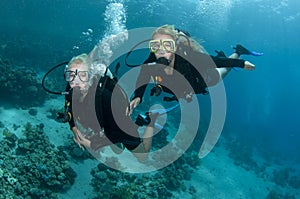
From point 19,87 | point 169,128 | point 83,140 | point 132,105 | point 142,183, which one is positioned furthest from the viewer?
point 169,128

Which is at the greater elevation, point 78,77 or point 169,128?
point 78,77

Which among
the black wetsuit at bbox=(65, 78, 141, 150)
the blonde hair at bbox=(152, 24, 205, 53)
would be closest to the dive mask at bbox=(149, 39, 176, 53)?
the blonde hair at bbox=(152, 24, 205, 53)

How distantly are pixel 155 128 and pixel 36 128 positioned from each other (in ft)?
26.6

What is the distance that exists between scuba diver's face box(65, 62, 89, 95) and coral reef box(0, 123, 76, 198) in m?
5.39

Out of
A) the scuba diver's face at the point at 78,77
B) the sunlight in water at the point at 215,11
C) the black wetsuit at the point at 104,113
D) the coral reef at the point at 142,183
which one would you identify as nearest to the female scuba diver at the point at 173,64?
the black wetsuit at the point at 104,113

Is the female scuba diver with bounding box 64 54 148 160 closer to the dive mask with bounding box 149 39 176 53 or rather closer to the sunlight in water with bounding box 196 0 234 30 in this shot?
the dive mask with bounding box 149 39 176 53

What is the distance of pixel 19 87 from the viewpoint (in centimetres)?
1532

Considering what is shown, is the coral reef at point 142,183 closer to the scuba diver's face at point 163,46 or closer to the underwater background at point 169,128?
the underwater background at point 169,128

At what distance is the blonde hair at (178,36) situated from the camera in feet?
20.2

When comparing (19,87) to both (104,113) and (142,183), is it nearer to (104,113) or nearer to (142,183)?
(142,183)

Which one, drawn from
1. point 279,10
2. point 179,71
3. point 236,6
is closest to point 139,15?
point 236,6

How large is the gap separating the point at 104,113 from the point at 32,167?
20.5 feet

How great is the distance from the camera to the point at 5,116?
13.3 m

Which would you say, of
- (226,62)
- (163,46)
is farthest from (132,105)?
(226,62)
